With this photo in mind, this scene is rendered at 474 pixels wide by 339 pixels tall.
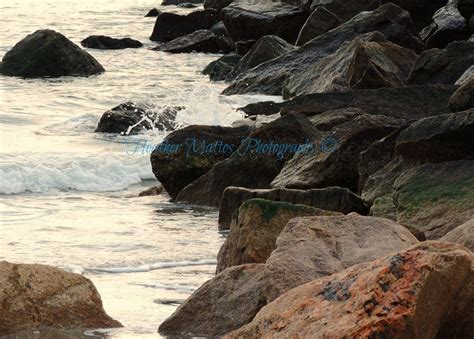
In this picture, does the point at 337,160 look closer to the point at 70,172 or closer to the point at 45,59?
the point at 70,172

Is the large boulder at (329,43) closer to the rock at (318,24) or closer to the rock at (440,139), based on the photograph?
the rock at (318,24)

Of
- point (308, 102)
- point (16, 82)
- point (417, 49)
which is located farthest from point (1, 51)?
point (308, 102)

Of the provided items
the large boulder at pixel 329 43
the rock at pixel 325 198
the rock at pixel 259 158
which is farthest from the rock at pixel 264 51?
the rock at pixel 325 198

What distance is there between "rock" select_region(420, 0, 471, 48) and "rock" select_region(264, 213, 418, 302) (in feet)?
38.0

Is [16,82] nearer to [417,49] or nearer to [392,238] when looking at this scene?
[417,49]

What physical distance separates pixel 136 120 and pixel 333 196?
7.48 meters

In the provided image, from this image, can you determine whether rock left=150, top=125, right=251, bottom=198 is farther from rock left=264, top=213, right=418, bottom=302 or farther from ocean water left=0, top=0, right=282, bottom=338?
rock left=264, top=213, right=418, bottom=302

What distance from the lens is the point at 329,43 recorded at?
16.8 meters

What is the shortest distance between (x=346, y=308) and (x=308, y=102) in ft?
→ 25.1

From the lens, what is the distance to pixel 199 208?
10242mm

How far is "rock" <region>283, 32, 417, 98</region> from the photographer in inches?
522

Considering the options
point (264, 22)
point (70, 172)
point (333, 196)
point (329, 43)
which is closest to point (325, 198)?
point (333, 196)

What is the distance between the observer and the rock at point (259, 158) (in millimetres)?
10281

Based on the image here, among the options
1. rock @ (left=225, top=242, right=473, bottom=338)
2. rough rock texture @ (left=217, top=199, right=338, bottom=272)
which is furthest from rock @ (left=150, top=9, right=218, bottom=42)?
rock @ (left=225, top=242, right=473, bottom=338)
